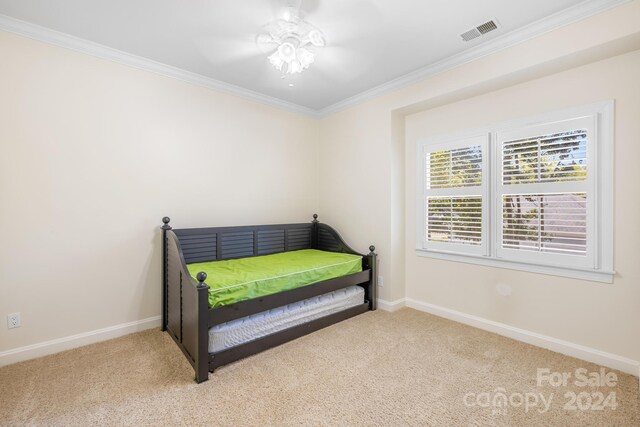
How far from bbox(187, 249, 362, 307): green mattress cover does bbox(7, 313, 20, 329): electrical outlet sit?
47.0 inches

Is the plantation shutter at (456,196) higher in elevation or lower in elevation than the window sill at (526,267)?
higher

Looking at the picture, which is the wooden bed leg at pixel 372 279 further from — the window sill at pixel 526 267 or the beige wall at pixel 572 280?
the beige wall at pixel 572 280

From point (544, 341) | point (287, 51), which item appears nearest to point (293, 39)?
point (287, 51)

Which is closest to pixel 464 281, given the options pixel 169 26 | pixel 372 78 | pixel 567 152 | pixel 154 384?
pixel 567 152

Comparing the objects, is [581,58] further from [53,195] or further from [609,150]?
[53,195]

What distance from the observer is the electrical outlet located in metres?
2.17

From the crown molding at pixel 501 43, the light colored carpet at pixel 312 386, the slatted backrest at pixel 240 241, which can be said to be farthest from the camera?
the slatted backrest at pixel 240 241

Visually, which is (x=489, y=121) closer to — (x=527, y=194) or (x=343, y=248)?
(x=527, y=194)

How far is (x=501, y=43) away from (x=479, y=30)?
10.4 inches

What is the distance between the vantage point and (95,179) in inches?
98.5

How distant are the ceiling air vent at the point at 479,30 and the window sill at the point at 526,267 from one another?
1.89 meters

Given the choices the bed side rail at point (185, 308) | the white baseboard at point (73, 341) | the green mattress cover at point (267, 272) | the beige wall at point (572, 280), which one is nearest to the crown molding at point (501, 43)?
the beige wall at point (572, 280)

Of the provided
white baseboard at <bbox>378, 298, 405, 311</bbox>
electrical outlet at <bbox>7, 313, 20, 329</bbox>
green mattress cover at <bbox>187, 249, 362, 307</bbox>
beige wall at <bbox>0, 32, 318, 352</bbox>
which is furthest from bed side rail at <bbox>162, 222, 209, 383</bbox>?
white baseboard at <bbox>378, 298, 405, 311</bbox>

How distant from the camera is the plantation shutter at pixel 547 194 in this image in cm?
224
